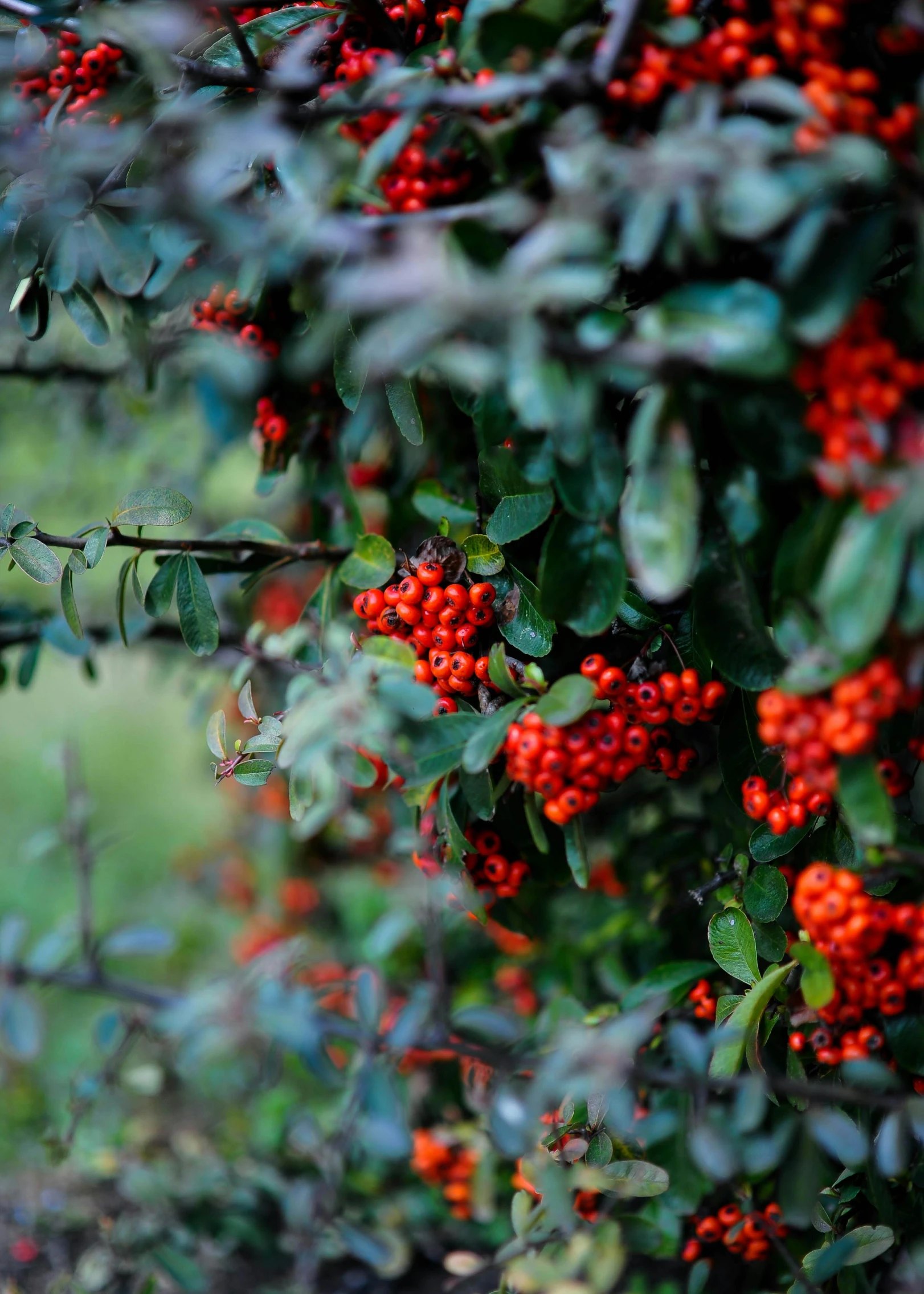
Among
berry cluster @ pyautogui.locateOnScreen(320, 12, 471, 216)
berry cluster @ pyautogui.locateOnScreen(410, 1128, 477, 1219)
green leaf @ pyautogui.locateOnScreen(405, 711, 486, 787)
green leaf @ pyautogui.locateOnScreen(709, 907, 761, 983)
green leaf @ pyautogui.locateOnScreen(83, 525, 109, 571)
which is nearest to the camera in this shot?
berry cluster @ pyautogui.locateOnScreen(320, 12, 471, 216)

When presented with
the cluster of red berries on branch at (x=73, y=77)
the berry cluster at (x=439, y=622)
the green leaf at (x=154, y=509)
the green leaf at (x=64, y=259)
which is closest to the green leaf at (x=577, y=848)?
the berry cluster at (x=439, y=622)

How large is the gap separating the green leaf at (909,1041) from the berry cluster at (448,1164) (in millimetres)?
1083

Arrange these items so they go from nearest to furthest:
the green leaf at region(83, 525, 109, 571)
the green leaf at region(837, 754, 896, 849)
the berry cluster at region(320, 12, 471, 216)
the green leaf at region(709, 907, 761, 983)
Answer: the green leaf at region(837, 754, 896, 849), the berry cluster at region(320, 12, 471, 216), the green leaf at region(709, 907, 761, 983), the green leaf at region(83, 525, 109, 571)

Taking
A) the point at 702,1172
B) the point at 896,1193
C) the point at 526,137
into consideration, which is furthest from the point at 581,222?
the point at 896,1193

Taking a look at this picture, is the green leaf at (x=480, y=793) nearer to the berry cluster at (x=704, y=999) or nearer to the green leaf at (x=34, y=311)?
the berry cluster at (x=704, y=999)

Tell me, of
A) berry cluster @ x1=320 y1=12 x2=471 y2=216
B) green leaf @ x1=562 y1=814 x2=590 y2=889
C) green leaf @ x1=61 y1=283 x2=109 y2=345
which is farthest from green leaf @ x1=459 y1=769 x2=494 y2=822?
green leaf @ x1=61 y1=283 x2=109 y2=345

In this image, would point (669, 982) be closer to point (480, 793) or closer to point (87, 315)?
point (480, 793)

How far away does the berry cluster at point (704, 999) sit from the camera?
148cm

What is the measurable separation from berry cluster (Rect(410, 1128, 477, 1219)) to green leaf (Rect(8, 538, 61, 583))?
1443 mm

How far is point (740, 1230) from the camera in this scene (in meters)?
1.42

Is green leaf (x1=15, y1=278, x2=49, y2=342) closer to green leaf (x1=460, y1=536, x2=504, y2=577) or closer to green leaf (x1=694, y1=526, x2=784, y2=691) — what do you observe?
green leaf (x1=460, y1=536, x2=504, y2=577)

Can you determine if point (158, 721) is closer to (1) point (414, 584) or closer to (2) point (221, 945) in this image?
(2) point (221, 945)

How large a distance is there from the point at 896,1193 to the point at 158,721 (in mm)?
5901

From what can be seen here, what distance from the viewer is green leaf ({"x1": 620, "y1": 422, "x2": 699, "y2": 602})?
914 mm
